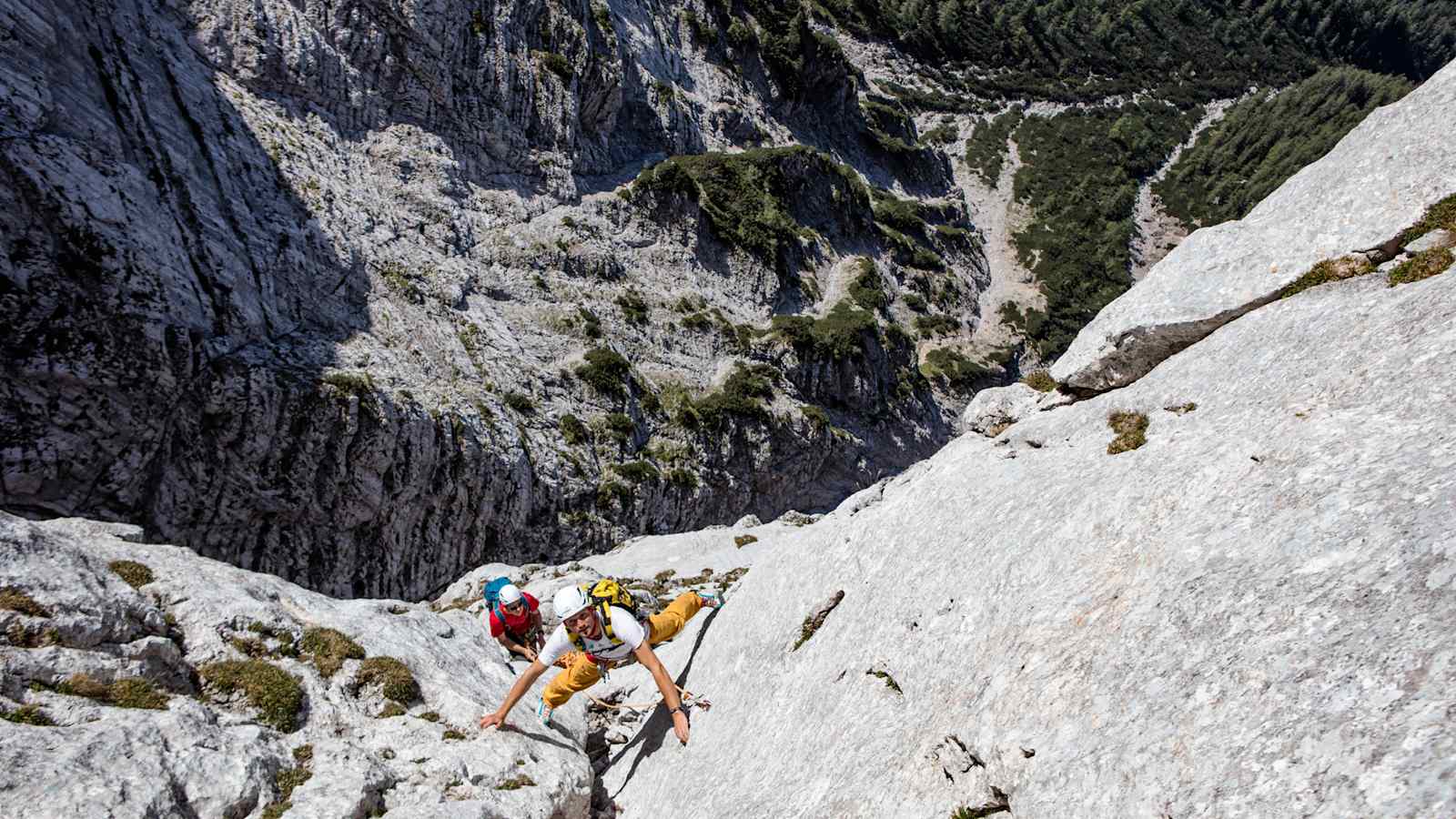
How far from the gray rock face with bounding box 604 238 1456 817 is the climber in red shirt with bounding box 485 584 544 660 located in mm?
5324

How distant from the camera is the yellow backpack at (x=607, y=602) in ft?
37.8

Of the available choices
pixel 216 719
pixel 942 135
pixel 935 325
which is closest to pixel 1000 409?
pixel 216 719

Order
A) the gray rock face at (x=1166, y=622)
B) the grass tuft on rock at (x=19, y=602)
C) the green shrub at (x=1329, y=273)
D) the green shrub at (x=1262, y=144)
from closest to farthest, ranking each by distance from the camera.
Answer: the gray rock face at (x=1166, y=622)
the grass tuft on rock at (x=19, y=602)
the green shrub at (x=1329, y=273)
the green shrub at (x=1262, y=144)

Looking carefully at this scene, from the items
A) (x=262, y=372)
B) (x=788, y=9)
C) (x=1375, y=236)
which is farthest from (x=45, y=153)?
(x=788, y=9)

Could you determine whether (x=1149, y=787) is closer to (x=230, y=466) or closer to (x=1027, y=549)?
(x=1027, y=549)

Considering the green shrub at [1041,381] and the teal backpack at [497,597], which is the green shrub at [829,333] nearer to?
the green shrub at [1041,381]

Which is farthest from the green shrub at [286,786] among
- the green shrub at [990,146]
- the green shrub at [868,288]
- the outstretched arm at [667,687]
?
the green shrub at [990,146]

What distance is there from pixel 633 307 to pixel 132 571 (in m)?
50.4

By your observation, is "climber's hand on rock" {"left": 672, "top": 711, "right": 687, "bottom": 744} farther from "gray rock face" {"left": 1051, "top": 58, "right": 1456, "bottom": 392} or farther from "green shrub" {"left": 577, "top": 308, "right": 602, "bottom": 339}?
"green shrub" {"left": 577, "top": 308, "right": 602, "bottom": 339}

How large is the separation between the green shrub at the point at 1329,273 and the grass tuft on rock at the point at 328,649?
1847cm

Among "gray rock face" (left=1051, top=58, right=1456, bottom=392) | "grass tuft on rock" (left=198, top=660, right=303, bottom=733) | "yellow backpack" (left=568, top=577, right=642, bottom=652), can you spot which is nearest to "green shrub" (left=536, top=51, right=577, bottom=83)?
"gray rock face" (left=1051, top=58, right=1456, bottom=392)

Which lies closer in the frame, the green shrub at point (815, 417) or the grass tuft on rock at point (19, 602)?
the grass tuft on rock at point (19, 602)

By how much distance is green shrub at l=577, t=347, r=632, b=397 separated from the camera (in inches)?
2036

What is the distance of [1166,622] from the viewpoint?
21.4ft
